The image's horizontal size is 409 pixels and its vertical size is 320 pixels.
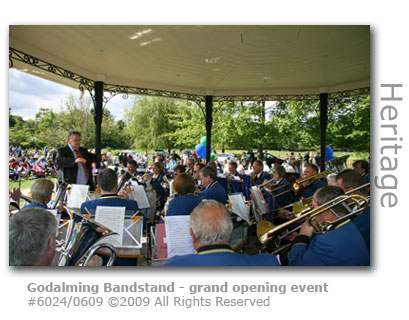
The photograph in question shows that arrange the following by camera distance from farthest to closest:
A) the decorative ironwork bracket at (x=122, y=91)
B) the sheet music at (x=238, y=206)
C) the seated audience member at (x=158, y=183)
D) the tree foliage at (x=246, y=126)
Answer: the tree foliage at (x=246, y=126) → the seated audience member at (x=158, y=183) → the decorative ironwork bracket at (x=122, y=91) → the sheet music at (x=238, y=206)

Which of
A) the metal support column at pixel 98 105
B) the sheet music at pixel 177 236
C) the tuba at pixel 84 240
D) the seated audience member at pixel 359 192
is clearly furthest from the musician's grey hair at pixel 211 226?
the metal support column at pixel 98 105

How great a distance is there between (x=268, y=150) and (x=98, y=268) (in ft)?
53.3

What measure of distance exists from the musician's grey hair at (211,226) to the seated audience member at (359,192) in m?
1.60

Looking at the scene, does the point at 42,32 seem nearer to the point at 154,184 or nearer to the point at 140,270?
the point at 154,184

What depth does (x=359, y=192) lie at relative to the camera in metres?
2.96

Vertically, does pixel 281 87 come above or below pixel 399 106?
above

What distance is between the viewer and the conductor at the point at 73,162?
4.35 m

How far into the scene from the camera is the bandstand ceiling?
3943 mm

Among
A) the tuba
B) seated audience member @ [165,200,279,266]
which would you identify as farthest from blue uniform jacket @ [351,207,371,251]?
the tuba

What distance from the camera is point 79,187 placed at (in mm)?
3750

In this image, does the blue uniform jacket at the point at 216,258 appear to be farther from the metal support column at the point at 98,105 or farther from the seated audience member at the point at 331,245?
the metal support column at the point at 98,105

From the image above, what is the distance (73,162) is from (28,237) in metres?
2.95

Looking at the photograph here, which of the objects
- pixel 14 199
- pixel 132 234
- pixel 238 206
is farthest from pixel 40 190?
pixel 238 206
